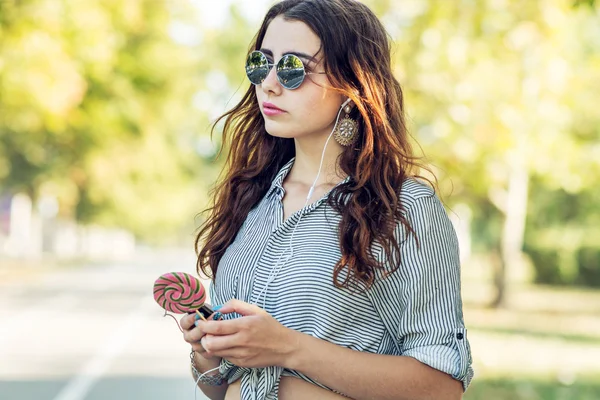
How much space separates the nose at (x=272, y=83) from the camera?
257 centimetres

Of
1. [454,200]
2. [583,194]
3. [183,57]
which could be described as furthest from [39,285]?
[583,194]

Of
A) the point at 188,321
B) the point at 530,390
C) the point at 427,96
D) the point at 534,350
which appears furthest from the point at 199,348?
the point at 427,96

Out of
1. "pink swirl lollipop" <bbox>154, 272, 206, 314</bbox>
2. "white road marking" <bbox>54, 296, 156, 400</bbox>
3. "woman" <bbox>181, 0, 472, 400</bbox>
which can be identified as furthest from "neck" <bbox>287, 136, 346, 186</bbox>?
"white road marking" <bbox>54, 296, 156, 400</bbox>

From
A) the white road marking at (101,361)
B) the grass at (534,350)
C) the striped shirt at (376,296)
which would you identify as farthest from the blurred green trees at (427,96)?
the white road marking at (101,361)

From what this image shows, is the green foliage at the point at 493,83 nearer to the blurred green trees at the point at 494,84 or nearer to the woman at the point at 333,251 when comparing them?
the blurred green trees at the point at 494,84

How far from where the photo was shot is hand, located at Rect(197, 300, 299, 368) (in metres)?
2.25

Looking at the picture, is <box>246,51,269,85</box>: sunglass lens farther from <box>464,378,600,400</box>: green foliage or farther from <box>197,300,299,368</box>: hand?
<box>464,378,600,400</box>: green foliage

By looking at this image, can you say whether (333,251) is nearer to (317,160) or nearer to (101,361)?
(317,160)

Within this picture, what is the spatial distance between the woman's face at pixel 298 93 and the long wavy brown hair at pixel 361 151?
1.0 inches

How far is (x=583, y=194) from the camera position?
31688 millimetres

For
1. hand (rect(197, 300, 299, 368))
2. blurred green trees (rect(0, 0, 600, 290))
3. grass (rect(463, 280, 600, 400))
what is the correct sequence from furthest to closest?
blurred green trees (rect(0, 0, 600, 290)) → grass (rect(463, 280, 600, 400)) → hand (rect(197, 300, 299, 368))

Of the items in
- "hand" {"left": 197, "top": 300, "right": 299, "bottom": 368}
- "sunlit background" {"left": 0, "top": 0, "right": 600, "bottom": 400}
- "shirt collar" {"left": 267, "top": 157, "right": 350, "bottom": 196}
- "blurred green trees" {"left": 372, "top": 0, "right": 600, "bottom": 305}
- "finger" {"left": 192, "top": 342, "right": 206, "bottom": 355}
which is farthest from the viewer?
"blurred green trees" {"left": 372, "top": 0, "right": 600, "bottom": 305}

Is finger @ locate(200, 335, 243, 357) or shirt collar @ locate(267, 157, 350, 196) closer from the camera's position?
finger @ locate(200, 335, 243, 357)

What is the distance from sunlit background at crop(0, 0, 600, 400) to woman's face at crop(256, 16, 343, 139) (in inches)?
14.0
